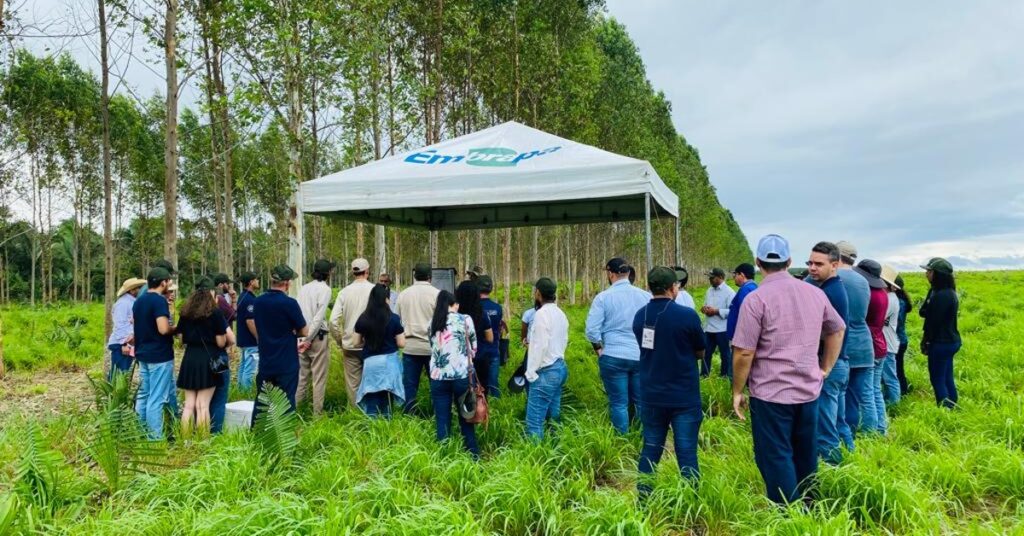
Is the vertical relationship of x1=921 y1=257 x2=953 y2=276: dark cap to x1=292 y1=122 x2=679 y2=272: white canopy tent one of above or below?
below

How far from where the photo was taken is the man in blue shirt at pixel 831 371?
13.2ft

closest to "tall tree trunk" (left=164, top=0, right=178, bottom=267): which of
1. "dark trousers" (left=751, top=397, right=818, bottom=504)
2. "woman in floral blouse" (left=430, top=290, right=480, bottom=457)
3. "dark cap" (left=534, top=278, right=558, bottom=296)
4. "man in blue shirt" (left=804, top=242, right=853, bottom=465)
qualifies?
"woman in floral blouse" (left=430, top=290, right=480, bottom=457)

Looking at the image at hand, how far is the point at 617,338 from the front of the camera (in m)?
4.76

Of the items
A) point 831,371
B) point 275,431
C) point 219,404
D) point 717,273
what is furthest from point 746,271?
point 219,404

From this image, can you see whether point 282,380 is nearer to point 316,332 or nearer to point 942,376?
point 316,332

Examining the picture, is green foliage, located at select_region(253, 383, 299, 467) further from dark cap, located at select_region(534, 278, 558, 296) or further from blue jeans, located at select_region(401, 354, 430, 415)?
dark cap, located at select_region(534, 278, 558, 296)

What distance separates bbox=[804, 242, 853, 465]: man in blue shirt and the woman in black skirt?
5.10 m

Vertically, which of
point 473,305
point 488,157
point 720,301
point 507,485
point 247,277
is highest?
point 488,157

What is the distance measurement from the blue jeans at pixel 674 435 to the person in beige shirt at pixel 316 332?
3.54m

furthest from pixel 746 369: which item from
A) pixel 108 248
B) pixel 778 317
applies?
pixel 108 248

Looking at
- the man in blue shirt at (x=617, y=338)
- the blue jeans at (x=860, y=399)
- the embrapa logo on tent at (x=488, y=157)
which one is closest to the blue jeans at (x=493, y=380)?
the man in blue shirt at (x=617, y=338)

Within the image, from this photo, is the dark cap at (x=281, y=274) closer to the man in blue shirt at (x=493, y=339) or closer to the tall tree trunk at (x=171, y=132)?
the man in blue shirt at (x=493, y=339)

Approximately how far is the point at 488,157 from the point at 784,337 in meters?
3.88

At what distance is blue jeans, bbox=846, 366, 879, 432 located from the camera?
15.9ft
